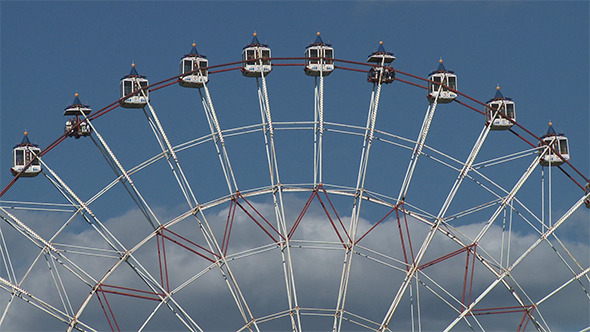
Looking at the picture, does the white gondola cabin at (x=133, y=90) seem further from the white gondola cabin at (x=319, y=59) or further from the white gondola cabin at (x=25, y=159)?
the white gondola cabin at (x=319, y=59)

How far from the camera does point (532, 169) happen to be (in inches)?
3287

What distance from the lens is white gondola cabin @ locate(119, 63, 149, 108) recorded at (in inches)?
3189

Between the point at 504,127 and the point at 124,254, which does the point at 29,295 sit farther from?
the point at 504,127

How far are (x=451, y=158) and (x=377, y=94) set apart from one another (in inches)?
214

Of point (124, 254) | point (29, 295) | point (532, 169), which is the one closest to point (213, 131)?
point (124, 254)

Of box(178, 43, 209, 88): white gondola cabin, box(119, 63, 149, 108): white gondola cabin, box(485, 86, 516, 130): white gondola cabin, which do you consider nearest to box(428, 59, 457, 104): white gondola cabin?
box(485, 86, 516, 130): white gondola cabin

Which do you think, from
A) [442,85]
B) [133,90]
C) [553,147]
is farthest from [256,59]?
[553,147]

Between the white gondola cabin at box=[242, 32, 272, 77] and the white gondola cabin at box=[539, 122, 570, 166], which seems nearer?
the white gondola cabin at box=[242, 32, 272, 77]

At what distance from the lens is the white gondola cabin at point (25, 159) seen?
3226 inches

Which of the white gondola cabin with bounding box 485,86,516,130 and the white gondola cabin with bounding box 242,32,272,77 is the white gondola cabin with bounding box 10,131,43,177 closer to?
the white gondola cabin with bounding box 242,32,272,77

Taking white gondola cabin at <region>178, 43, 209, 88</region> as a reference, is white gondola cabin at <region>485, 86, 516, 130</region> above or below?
above

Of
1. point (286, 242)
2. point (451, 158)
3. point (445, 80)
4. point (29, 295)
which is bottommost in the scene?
point (29, 295)

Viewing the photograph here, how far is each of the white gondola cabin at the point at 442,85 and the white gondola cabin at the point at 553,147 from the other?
6369mm

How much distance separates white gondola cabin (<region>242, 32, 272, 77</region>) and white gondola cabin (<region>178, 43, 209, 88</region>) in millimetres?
2260
